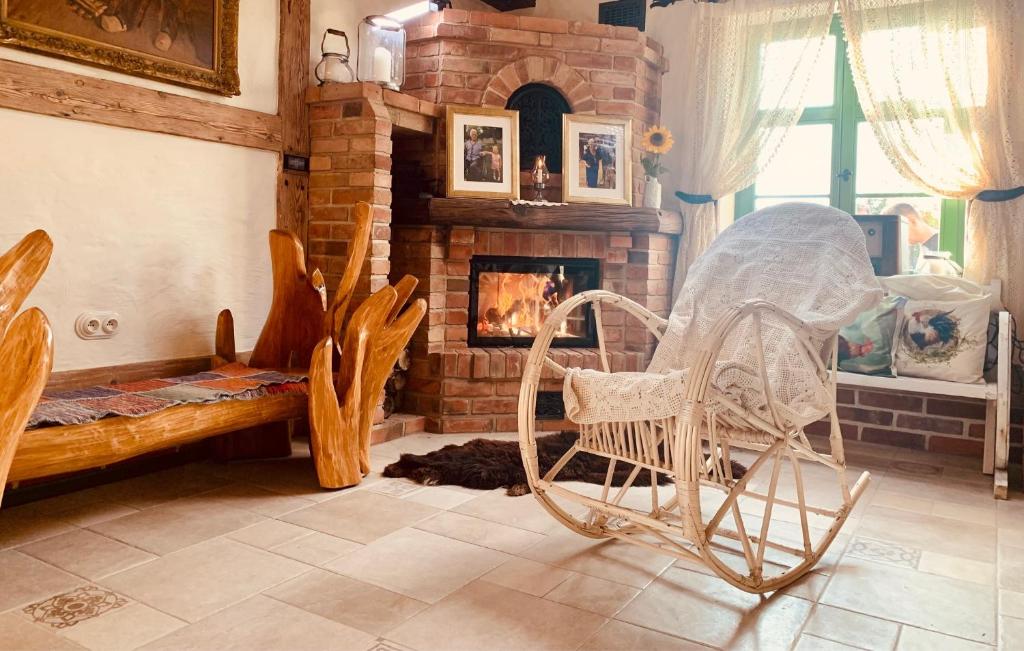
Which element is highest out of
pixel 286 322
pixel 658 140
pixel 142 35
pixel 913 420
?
pixel 142 35

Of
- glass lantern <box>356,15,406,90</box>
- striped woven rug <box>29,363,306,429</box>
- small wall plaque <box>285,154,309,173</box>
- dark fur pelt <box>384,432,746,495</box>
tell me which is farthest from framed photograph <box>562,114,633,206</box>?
striped woven rug <box>29,363,306,429</box>

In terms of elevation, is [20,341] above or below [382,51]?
below

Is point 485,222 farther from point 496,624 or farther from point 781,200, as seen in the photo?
point 496,624

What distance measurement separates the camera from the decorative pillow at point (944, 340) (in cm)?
340

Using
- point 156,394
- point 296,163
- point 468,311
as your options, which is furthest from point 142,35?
point 468,311

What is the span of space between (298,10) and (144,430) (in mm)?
2046

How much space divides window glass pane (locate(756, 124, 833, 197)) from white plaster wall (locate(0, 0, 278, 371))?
8.40 feet

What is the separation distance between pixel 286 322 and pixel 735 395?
1967 mm

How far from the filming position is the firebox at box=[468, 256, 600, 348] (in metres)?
4.11

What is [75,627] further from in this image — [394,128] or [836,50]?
[836,50]

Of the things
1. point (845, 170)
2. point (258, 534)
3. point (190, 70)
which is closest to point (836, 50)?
point (845, 170)

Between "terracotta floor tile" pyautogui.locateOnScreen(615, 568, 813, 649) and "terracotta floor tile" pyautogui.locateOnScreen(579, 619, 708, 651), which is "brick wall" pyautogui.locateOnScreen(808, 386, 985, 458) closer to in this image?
"terracotta floor tile" pyautogui.locateOnScreen(615, 568, 813, 649)

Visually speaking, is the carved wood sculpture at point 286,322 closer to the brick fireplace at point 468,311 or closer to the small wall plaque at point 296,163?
the small wall plaque at point 296,163

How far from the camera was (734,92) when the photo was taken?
14.0ft
